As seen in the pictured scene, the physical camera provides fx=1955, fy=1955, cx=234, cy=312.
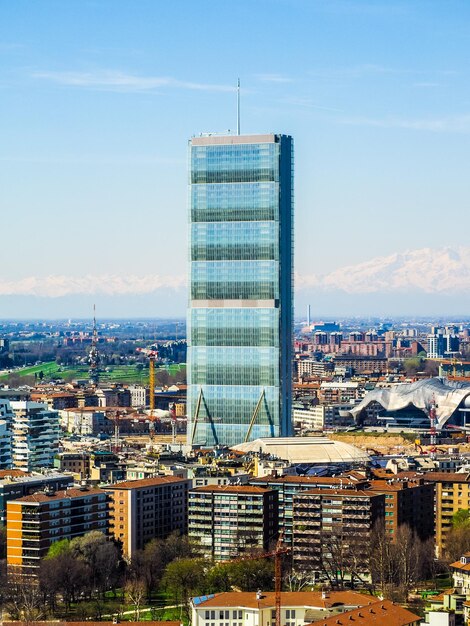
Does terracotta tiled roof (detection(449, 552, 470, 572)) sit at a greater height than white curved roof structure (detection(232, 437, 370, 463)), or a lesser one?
lesser

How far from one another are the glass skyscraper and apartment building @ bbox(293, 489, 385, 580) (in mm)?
32404

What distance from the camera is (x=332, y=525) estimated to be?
76.6m

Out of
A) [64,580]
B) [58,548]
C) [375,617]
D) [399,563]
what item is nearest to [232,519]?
[58,548]

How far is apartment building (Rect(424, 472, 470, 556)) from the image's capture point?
82000 mm

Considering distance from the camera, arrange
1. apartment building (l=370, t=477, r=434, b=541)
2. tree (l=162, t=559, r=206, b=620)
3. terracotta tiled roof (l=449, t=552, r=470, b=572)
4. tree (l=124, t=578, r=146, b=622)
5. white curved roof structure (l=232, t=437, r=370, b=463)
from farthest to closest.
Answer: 1. white curved roof structure (l=232, t=437, r=370, b=463)
2. apartment building (l=370, t=477, r=434, b=541)
3. tree (l=162, t=559, r=206, b=620)
4. tree (l=124, t=578, r=146, b=622)
5. terracotta tiled roof (l=449, t=552, r=470, b=572)

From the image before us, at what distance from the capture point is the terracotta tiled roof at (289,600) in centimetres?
6119

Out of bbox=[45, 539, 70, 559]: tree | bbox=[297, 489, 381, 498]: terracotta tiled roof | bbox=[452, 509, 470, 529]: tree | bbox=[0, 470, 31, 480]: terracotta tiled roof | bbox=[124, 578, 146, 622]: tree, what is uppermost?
bbox=[297, 489, 381, 498]: terracotta tiled roof

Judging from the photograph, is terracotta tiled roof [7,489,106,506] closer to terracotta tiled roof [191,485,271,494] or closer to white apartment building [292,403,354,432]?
terracotta tiled roof [191,485,271,494]

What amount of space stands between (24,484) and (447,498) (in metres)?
18.1

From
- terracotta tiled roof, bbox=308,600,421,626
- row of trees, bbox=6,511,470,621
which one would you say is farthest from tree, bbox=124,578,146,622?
terracotta tiled roof, bbox=308,600,421,626

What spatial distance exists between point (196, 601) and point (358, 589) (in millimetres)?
10026

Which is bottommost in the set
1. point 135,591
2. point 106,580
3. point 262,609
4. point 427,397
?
point 135,591

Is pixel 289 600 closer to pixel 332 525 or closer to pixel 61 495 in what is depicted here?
pixel 332 525

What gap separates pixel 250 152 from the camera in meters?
110
